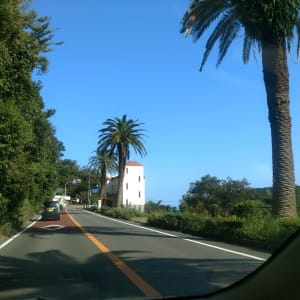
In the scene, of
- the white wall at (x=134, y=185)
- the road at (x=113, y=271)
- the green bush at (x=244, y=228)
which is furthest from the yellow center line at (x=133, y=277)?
the white wall at (x=134, y=185)

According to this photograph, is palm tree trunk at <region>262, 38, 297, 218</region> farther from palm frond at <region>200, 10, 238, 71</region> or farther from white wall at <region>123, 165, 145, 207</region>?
white wall at <region>123, 165, 145, 207</region>

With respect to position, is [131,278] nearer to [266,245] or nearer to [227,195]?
[266,245]

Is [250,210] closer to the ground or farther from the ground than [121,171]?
closer to the ground

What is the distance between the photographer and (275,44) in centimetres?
2316

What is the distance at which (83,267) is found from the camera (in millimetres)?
13125

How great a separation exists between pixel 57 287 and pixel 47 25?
2433 centimetres

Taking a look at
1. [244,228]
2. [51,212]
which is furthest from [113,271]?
[51,212]

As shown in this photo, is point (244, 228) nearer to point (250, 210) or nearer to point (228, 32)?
point (250, 210)

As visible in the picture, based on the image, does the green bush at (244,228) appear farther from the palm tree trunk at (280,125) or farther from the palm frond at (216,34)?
the palm frond at (216,34)

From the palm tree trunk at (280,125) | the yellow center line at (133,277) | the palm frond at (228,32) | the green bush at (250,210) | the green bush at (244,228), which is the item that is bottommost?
the yellow center line at (133,277)

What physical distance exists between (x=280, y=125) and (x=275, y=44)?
343cm

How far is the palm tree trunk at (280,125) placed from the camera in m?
22.1

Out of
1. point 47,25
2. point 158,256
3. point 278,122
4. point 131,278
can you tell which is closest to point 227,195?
point 47,25

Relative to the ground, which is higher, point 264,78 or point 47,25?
point 47,25
